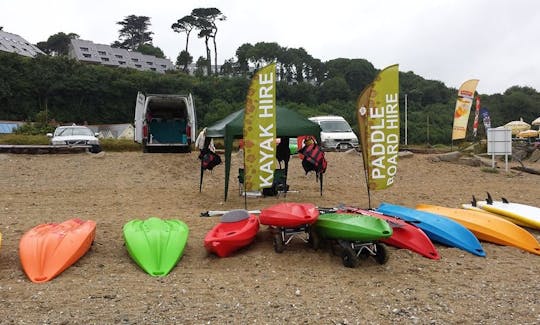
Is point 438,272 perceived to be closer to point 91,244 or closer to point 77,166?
point 91,244

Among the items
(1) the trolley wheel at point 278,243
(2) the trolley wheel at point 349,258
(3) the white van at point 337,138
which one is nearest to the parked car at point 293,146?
(3) the white van at point 337,138

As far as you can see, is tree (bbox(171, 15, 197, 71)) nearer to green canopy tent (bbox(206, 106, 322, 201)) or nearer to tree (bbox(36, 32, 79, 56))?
tree (bbox(36, 32, 79, 56))

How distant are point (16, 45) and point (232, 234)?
177 feet

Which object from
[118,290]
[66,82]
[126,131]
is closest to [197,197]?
[118,290]

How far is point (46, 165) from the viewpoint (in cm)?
1336

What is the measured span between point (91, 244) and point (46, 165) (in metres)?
8.73

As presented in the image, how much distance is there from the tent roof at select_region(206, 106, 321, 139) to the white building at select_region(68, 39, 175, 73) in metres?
53.6

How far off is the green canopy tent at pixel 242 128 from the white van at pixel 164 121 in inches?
233

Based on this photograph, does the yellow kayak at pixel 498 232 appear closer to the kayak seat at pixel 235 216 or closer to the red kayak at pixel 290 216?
the red kayak at pixel 290 216

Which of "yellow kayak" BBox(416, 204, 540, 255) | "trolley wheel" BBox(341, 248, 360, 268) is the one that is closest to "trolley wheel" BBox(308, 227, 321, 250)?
"trolley wheel" BBox(341, 248, 360, 268)

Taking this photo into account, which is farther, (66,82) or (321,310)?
(66,82)

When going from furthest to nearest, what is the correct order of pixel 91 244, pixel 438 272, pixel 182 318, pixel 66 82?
pixel 66 82 < pixel 91 244 < pixel 438 272 < pixel 182 318

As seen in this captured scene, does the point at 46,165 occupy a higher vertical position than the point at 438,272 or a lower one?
higher

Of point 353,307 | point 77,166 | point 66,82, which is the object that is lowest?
point 353,307
